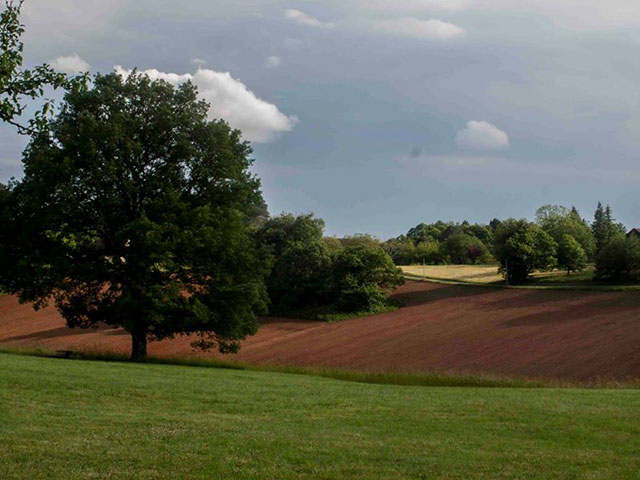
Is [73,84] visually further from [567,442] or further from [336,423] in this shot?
[567,442]

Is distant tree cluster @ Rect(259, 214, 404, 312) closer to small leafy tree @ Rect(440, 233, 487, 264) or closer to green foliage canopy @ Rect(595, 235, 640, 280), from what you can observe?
green foliage canopy @ Rect(595, 235, 640, 280)

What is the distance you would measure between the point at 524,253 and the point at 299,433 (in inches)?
2482

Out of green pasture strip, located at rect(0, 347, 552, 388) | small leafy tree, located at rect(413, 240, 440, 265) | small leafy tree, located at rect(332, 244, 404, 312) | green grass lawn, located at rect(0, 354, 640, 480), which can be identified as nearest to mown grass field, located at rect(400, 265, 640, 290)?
small leafy tree, located at rect(332, 244, 404, 312)

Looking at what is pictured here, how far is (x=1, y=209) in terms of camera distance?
31500 mm

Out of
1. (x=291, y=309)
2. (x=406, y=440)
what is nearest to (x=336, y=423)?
(x=406, y=440)

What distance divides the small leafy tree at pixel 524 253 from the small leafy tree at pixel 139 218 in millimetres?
43407

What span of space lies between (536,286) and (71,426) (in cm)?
6100

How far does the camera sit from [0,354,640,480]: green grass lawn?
927 cm

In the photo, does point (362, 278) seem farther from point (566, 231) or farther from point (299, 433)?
point (299, 433)

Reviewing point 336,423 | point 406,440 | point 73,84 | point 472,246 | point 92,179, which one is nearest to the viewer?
point 73,84

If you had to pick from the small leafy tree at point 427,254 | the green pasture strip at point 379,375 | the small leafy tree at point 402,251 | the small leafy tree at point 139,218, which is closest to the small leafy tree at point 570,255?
the small leafy tree at point 402,251

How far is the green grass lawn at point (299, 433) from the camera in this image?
365 inches

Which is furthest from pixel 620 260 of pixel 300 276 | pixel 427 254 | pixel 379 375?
pixel 427 254

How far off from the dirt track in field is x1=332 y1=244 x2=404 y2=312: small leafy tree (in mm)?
2689
